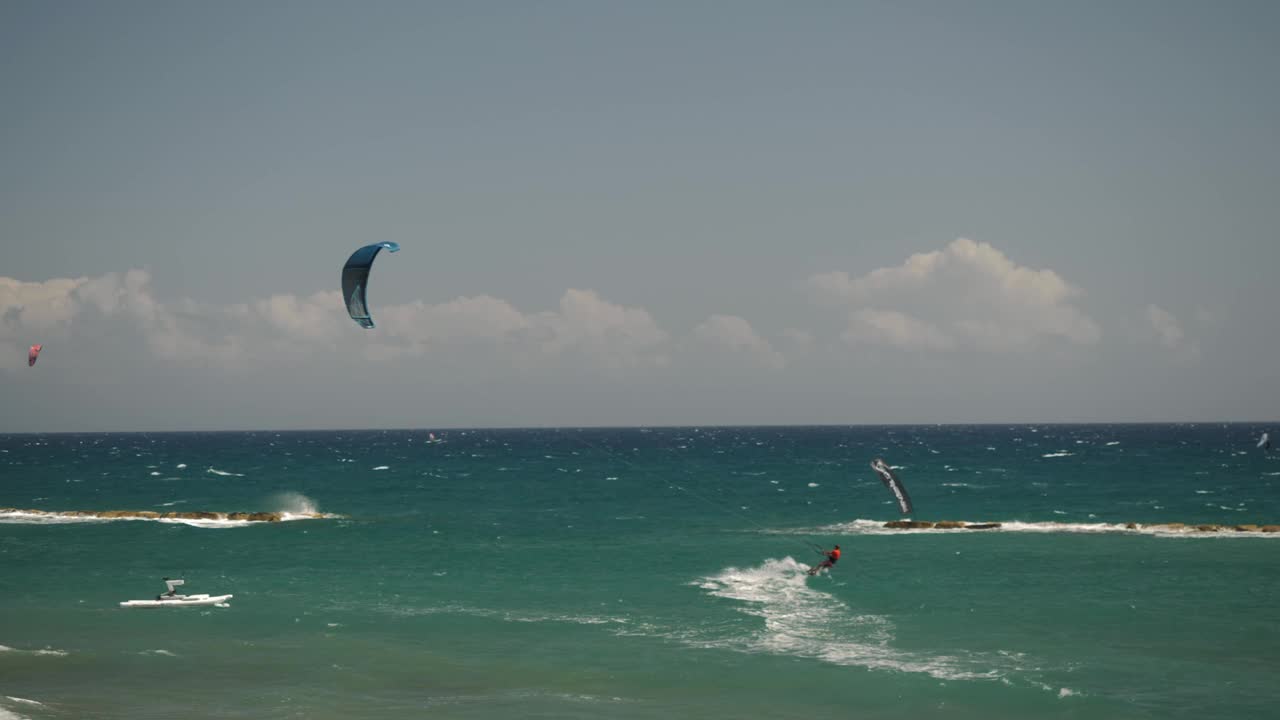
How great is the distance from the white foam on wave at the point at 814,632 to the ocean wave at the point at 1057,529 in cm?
1711

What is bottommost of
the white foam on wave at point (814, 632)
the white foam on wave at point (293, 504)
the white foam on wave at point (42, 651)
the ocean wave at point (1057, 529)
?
the white foam on wave at point (293, 504)

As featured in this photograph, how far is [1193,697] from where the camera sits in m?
25.1

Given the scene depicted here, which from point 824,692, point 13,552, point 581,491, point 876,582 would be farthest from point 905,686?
point 581,491

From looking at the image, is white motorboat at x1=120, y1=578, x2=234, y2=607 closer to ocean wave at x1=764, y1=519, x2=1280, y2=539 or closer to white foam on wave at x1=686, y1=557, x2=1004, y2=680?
white foam on wave at x1=686, y1=557, x2=1004, y2=680

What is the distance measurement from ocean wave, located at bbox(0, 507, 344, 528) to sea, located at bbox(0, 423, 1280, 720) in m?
0.59

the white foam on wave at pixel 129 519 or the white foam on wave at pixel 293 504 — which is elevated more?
the white foam on wave at pixel 129 519

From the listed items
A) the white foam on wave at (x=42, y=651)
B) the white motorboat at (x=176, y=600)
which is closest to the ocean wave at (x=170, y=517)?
the white motorboat at (x=176, y=600)

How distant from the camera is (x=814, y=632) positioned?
1286 inches

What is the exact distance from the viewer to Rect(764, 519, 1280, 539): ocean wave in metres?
55.7

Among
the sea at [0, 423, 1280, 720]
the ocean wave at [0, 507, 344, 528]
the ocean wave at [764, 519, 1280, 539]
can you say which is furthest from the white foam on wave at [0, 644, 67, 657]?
the ocean wave at [764, 519, 1280, 539]

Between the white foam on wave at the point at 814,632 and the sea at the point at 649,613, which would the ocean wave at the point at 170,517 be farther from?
the white foam on wave at the point at 814,632

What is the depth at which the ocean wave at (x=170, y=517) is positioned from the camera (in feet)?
210

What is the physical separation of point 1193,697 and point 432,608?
23.6 metres

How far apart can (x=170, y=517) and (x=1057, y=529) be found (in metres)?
53.7
